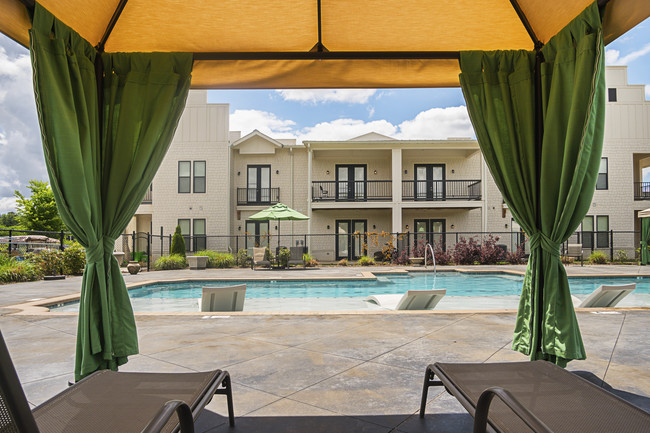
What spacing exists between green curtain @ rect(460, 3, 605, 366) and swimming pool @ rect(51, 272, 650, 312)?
547 cm

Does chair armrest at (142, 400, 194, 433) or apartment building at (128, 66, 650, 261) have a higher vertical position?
apartment building at (128, 66, 650, 261)

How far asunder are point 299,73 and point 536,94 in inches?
77.2

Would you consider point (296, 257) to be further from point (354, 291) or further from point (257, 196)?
point (354, 291)

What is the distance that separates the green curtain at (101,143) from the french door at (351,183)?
16.8m

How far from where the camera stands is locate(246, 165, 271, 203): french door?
2047 centimetres

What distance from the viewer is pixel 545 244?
10.3 feet

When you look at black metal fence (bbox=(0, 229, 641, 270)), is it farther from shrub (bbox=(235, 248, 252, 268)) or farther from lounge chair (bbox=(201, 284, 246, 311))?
lounge chair (bbox=(201, 284, 246, 311))

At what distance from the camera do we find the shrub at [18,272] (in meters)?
10.7

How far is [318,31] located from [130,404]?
287 centimetres

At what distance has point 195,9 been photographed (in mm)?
3137

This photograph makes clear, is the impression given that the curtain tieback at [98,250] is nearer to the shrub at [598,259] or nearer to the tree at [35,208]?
the shrub at [598,259]

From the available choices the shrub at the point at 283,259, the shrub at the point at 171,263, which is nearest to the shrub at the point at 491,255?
the shrub at the point at 283,259

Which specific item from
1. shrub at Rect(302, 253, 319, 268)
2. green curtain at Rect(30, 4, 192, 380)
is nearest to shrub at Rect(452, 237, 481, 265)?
shrub at Rect(302, 253, 319, 268)

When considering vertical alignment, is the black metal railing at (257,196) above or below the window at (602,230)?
above
